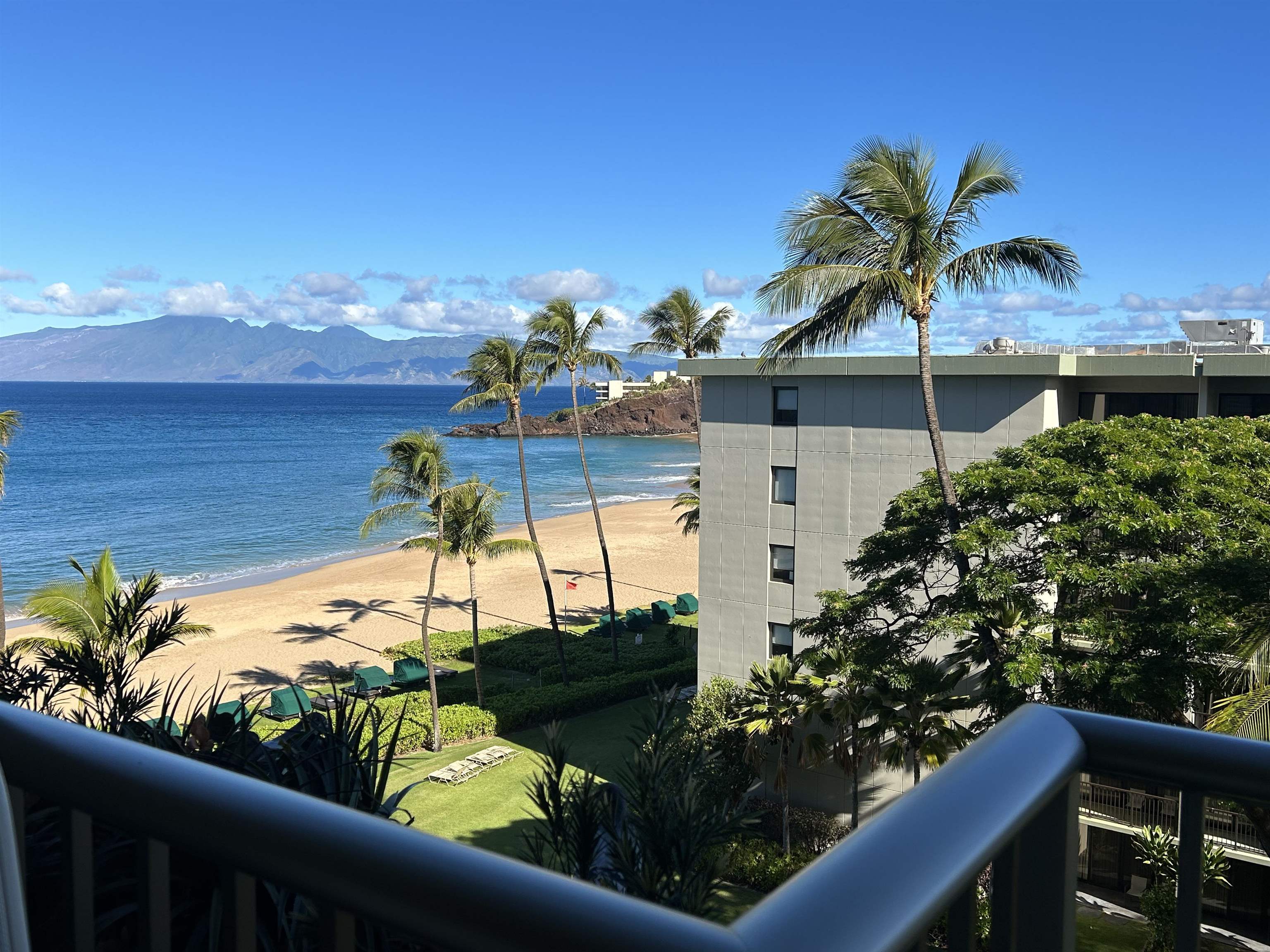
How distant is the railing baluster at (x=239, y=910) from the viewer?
941mm

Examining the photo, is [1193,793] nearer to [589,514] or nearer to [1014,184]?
[1014,184]

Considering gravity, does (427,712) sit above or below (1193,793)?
below

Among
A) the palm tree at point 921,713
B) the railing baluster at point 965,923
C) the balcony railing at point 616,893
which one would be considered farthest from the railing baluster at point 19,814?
the palm tree at point 921,713

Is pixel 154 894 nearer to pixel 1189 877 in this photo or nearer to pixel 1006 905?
pixel 1006 905

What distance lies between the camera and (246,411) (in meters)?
158

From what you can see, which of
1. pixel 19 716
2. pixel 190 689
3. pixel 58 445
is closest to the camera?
pixel 19 716

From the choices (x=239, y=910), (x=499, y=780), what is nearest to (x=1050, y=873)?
(x=239, y=910)

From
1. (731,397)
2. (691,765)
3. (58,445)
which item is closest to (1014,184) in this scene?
(731,397)

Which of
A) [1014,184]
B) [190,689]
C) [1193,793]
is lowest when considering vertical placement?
[190,689]

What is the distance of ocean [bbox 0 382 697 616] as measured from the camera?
5231 cm

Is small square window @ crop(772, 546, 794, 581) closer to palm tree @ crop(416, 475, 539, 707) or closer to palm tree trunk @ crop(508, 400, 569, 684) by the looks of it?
palm tree trunk @ crop(508, 400, 569, 684)

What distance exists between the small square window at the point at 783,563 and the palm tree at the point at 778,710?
2410mm

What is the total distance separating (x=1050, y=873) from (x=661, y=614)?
3436 centimetres

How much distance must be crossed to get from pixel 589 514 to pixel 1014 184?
5180 centimetres
